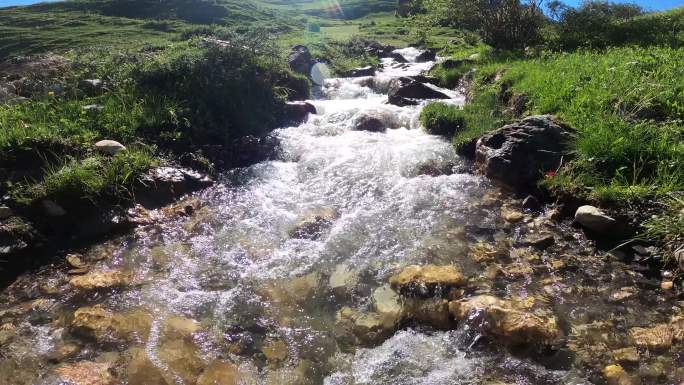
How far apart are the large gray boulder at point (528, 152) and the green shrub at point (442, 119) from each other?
9.18 ft

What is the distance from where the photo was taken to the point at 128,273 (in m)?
6.55

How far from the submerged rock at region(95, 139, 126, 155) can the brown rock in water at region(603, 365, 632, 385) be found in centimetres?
929

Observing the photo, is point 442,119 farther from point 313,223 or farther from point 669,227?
point 669,227

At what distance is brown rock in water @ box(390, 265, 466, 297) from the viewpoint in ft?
19.7

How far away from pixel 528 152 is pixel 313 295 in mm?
5892

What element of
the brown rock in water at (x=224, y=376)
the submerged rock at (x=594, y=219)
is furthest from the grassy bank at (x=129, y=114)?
the submerged rock at (x=594, y=219)

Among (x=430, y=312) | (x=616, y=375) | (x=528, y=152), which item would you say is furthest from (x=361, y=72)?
(x=616, y=375)

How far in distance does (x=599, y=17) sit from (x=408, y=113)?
503 inches

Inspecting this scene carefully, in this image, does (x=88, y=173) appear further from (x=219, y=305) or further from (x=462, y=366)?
(x=462, y=366)

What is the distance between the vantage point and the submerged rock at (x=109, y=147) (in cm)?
912

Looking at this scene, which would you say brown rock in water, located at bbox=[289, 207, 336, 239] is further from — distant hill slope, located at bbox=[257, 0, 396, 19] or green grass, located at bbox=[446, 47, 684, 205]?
distant hill slope, located at bbox=[257, 0, 396, 19]

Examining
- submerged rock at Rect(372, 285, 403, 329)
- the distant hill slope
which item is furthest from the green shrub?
the distant hill slope

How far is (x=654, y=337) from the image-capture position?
4902 mm

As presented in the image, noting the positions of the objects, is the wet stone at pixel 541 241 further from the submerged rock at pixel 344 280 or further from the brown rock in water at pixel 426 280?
the submerged rock at pixel 344 280
